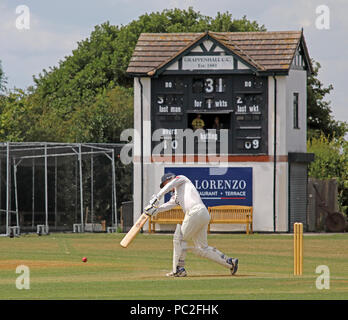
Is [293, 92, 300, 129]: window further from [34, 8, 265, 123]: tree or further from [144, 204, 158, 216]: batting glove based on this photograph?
[34, 8, 265, 123]: tree

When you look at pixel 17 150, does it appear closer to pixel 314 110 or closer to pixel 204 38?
pixel 204 38

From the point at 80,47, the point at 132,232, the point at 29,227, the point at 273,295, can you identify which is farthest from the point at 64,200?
the point at 80,47

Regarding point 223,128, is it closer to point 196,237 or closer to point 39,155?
point 39,155

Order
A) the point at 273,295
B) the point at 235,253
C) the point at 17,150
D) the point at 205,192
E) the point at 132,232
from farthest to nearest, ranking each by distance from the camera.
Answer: the point at 205,192 < the point at 17,150 < the point at 235,253 < the point at 132,232 < the point at 273,295

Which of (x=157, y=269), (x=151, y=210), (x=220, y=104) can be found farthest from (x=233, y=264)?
(x=220, y=104)

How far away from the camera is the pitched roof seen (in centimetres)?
4156

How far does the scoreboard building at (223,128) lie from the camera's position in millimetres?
41344

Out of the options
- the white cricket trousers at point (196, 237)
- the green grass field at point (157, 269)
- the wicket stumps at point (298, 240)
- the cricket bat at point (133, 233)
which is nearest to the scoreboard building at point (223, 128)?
the green grass field at point (157, 269)

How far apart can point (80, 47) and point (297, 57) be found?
41.0 m

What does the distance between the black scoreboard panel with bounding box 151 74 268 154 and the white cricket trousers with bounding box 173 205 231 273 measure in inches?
821

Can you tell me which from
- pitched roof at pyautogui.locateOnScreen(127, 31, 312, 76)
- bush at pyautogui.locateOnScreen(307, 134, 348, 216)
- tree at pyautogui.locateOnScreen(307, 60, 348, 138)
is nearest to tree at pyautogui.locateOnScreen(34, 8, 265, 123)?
tree at pyautogui.locateOnScreen(307, 60, 348, 138)

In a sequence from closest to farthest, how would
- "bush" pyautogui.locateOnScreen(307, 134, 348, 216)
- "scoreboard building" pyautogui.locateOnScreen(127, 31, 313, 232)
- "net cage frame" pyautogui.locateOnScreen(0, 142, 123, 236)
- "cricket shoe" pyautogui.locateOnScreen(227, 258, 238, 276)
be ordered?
"cricket shoe" pyautogui.locateOnScreen(227, 258, 238, 276), "net cage frame" pyautogui.locateOnScreen(0, 142, 123, 236), "scoreboard building" pyautogui.locateOnScreen(127, 31, 313, 232), "bush" pyautogui.locateOnScreen(307, 134, 348, 216)

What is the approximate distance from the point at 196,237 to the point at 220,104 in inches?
840

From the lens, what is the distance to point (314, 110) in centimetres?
7275
